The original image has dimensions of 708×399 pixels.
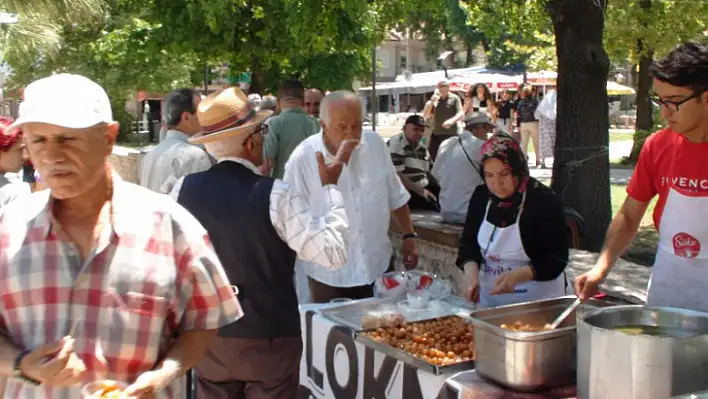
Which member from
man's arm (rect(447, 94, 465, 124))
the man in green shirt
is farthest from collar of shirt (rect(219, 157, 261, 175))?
man's arm (rect(447, 94, 465, 124))

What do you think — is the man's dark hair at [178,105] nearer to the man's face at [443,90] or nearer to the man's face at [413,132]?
the man's face at [413,132]

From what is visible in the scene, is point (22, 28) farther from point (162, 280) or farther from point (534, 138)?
point (162, 280)

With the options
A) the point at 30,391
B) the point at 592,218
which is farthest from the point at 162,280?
the point at 592,218

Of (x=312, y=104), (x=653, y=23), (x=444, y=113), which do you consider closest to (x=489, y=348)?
(x=312, y=104)

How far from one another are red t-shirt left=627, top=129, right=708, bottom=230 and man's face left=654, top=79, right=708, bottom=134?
9cm

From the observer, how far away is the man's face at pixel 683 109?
279 centimetres

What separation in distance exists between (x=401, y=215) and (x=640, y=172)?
1954 millimetres

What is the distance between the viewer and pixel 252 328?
10.5ft

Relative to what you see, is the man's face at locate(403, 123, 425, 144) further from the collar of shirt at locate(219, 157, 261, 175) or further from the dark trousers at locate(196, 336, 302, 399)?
the dark trousers at locate(196, 336, 302, 399)

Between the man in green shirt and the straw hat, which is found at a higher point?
the straw hat

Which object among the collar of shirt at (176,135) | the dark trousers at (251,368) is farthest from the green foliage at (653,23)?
the dark trousers at (251,368)

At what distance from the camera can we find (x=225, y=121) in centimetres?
335

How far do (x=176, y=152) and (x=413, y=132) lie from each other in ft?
12.3

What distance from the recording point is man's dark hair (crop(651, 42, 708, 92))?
2771 mm
